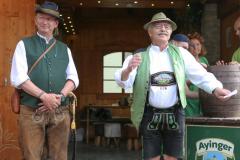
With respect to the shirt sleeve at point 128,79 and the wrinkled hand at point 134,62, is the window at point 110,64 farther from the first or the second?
the wrinkled hand at point 134,62

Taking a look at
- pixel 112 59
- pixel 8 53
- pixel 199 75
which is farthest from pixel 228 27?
pixel 112 59

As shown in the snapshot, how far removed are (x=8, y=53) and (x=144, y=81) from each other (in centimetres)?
265

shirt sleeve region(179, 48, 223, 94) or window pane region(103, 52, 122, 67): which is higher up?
window pane region(103, 52, 122, 67)

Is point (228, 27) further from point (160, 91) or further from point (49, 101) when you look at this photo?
point (49, 101)

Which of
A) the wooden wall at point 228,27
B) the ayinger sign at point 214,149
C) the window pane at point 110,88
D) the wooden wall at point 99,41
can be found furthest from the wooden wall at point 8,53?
the window pane at point 110,88

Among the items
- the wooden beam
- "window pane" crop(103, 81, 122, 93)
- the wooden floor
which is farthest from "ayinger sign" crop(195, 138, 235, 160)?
"window pane" crop(103, 81, 122, 93)

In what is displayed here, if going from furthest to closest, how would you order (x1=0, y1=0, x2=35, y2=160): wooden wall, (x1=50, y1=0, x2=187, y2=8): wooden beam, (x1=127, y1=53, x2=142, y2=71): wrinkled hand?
(x1=50, y1=0, x2=187, y2=8): wooden beam < (x1=0, y1=0, x2=35, y2=160): wooden wall < (x1=127, y1=53, x2=142, y2=71): wrinkled hand

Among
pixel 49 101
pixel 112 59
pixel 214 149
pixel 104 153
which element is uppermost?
pixel 112 59

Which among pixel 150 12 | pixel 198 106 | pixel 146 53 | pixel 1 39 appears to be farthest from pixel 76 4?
pixel 146 53

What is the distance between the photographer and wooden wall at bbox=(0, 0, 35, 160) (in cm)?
566

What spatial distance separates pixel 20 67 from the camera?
349 centimetres

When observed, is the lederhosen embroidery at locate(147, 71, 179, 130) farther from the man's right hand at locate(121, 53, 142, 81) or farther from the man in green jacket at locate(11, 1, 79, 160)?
the man in green jacket at locate(11, 1, 79, 160)

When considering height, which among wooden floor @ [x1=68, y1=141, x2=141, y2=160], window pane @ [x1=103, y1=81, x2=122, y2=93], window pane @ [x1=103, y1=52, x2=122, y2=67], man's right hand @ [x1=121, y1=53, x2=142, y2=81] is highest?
window pane @ [x1=103, y1=52, x2=122, y2=67]

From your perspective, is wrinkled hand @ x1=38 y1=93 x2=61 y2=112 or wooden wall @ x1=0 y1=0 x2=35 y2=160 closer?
wrinkled hand @ x1=38 y1=93 x2=61 y2=112
